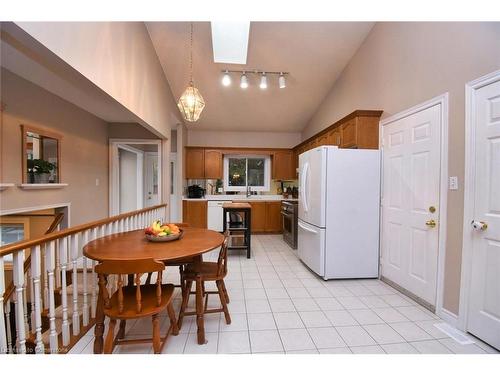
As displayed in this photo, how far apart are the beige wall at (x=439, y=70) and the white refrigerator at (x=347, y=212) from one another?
0.80 m

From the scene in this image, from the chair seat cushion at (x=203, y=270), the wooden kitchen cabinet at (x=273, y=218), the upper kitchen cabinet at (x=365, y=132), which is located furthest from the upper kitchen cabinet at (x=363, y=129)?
the wooden kitchen cabinet at (x=273, y=218)

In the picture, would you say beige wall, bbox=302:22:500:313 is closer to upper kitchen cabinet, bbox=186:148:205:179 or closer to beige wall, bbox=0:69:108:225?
upper kitchen cabinet, bbox=186:148:205:179

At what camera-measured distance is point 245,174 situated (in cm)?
648

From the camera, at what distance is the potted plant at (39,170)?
2936 mm

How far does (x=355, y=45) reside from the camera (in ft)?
A: 12.0

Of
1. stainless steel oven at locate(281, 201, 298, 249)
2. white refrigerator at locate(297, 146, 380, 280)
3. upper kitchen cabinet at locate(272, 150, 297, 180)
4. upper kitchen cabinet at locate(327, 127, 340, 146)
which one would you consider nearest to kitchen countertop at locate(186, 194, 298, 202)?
upper kitchen cabinet at locate(272, 150, 297, 180)

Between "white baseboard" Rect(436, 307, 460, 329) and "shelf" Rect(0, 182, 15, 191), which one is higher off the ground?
"shelf" Rect(0, 182, 15, 191)

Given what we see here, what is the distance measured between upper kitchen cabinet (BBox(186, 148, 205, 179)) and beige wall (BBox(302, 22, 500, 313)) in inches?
152

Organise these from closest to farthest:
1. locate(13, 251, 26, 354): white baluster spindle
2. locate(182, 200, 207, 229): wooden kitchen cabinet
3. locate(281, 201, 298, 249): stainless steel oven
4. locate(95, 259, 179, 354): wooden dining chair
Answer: locate(13, 251, 26, 354): white baluster spindle
locate(95, 259, 179, 354): wooden dining chair
locate(281, 201, 298, 249): stainless steel oven
locate(182, 200, 207, 229): wooden kitchen cabinet

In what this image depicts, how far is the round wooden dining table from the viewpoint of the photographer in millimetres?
1671

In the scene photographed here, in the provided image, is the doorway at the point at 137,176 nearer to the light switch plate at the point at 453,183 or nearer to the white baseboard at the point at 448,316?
the light switch plate at the point at 453,183

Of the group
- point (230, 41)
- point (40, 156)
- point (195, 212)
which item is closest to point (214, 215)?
point (195, 212)
